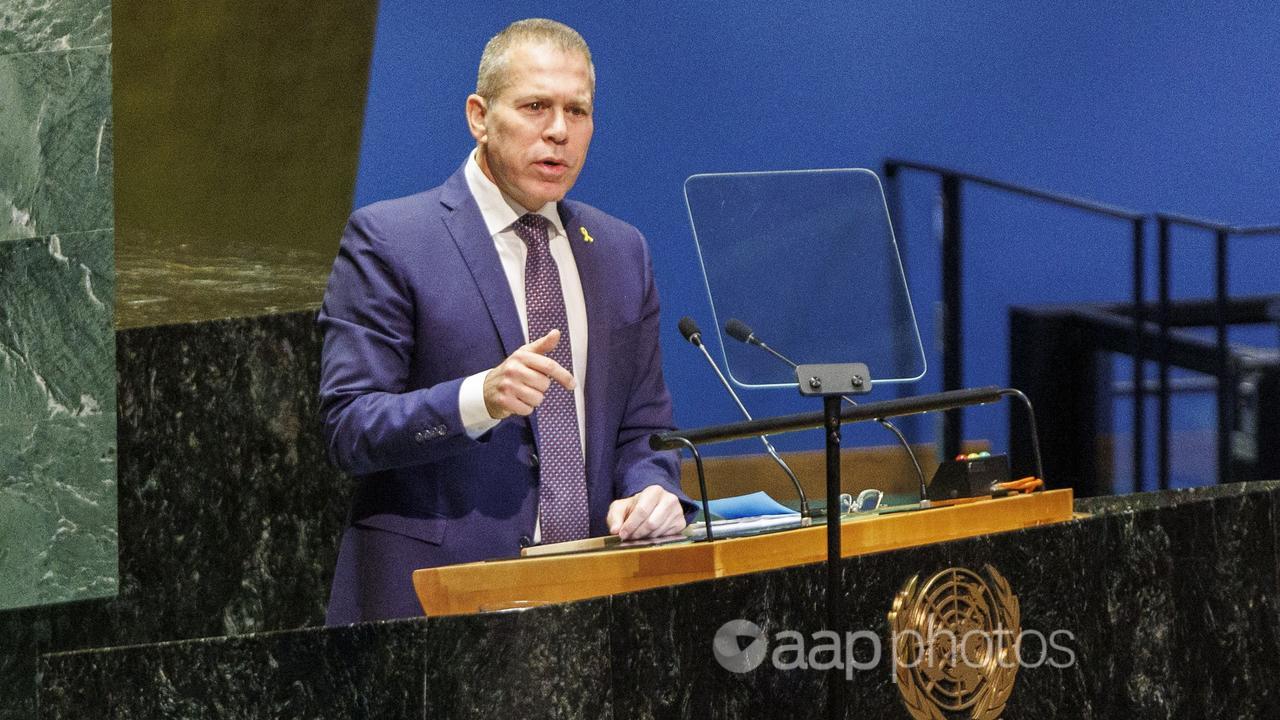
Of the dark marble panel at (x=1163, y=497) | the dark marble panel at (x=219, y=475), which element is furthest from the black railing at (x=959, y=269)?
the dark marble panel at (x=1163, y=497)

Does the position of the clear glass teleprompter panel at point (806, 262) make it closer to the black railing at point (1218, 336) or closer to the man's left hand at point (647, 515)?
the man's left hand at point (647, 515)

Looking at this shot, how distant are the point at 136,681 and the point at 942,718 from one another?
0.95 meters

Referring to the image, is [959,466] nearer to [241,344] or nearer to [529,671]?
[529,671]

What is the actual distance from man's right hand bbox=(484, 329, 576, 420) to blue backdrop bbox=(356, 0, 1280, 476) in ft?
8.61

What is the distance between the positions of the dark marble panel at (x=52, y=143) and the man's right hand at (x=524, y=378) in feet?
5.19

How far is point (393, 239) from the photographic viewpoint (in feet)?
7.78

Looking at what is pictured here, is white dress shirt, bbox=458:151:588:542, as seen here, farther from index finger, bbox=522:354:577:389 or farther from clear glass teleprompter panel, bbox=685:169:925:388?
clear glass teleprompter panel, bbox=685:169:925:388

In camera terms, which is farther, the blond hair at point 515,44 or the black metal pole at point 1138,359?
the black metal pole at point 1138,359

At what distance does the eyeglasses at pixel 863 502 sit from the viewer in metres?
2.36

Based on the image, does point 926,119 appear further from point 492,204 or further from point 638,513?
point 638,513

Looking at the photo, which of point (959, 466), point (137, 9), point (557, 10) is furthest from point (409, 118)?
point (959, 466)

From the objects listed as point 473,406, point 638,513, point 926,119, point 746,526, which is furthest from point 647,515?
point 926,119

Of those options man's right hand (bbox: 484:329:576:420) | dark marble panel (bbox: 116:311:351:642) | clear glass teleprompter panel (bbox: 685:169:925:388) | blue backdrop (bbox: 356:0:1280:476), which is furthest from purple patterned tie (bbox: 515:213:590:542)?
blue backdrop (bbox: 356:0:1280:476)

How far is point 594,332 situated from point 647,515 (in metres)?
0.39
